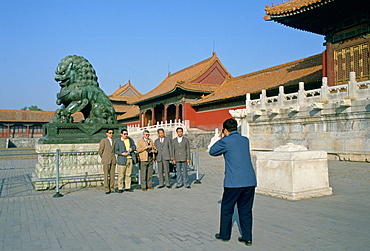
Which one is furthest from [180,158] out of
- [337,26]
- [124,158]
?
[337,26]

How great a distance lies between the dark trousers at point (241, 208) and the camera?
349 centimetres

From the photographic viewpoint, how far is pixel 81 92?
27.1 ft

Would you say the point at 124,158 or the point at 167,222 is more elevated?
the point at 124,158

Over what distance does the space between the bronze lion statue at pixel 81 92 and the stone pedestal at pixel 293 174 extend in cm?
451

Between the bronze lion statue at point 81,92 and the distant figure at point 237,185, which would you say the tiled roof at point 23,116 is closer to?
the bronze lion statue at point 81,92

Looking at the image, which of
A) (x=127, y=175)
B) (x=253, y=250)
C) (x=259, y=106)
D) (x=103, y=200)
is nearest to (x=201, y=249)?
(x=253, y=250)

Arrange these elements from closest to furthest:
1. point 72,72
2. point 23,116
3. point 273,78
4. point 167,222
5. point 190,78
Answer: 1. point 167,222
2. point 72,72
3. point 273,78
4. point 190,78
5. point 23,116

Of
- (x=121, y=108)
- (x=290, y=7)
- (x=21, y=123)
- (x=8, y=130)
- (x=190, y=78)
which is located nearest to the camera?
(x=290, y=7)

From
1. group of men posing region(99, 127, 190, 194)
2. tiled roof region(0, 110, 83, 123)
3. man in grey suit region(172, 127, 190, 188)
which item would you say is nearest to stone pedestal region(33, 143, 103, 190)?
group of men posing region(99, 127, 190, 194)

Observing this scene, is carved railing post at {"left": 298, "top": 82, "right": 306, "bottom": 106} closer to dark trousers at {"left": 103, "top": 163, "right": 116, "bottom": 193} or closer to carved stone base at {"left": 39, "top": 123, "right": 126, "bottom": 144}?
carved stone base at {"left": 39, "top": 123, "right": 126, "bottom": 144}

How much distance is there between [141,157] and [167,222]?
10.2 feet

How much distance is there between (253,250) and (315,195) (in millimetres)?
3107


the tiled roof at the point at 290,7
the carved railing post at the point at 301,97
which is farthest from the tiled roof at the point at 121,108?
the carved railing post at the point at 301,97

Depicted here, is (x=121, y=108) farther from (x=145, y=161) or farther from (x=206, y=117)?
(x=145, y=161)
